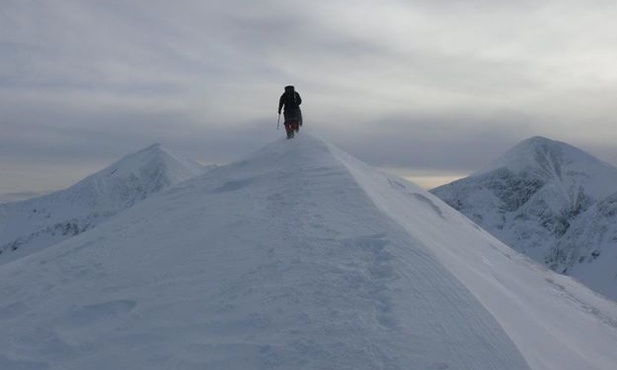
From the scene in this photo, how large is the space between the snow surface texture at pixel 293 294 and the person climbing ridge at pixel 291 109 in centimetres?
533

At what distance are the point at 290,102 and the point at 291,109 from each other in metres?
0.28

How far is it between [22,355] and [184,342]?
9.46 feet

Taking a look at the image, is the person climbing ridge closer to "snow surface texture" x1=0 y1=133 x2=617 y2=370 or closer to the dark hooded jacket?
the dark hooded jacket

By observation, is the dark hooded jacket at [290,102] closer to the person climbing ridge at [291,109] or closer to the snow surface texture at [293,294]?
the person climbing ridge at [291,109]

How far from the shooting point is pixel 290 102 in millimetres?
22438

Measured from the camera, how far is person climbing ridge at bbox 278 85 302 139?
22.5 meters

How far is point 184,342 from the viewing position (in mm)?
9398

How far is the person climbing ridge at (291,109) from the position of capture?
885 inches

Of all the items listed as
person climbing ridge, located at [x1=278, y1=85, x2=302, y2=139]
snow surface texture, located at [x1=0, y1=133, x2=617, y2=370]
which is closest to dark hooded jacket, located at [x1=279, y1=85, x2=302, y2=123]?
person climbing ridge, located at [x1=278, y1=85, x2=302, y2=139]

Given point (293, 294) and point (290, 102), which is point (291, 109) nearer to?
point (290, 102)

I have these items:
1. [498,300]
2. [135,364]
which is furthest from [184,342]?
[498,300]

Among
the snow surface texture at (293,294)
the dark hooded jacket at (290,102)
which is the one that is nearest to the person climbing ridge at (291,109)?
the dark hooded jacket at (290,102)

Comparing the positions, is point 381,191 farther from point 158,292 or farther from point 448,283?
point 158,292

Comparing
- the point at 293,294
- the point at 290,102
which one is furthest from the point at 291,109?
the point at 293,294
